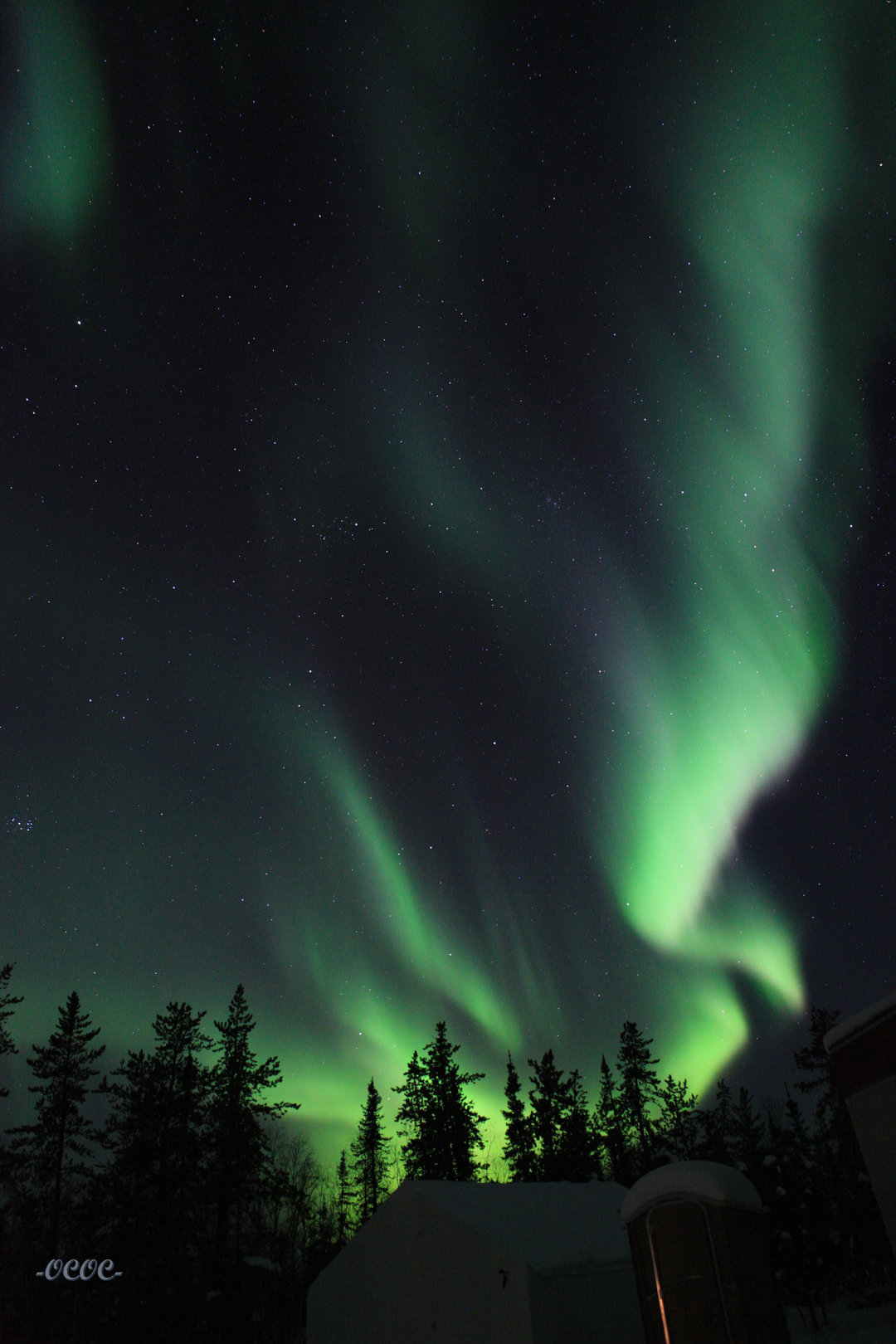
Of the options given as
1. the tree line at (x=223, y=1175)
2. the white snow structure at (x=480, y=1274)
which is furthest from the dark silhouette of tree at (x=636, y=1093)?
the white snow structure at (x=480, y=1274)

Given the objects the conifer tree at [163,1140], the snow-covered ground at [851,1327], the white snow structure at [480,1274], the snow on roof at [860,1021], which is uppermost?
the conifer tree at [163,1140]

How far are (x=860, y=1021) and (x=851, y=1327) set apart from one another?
28.4 meters

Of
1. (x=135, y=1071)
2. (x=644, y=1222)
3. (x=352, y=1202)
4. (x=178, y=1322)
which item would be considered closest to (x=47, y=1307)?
(x=178, y=1322)

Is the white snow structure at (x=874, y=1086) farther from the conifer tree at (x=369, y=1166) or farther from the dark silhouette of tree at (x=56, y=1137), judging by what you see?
the conifer tree at (x=369, y=1166)

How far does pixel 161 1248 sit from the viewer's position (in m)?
29.2

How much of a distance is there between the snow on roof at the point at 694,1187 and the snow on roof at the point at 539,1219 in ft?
9.26

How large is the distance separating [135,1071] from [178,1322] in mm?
9043

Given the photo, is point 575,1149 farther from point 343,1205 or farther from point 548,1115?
point 343,1205

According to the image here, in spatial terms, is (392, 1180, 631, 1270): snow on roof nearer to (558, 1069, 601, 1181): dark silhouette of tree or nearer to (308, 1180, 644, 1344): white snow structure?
(308, 1180, 644, 1344): white snow structure

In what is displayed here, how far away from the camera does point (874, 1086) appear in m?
12.1

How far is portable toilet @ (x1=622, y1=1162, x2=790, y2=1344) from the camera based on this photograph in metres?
16.3

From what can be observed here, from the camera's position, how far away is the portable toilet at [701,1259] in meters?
16.3

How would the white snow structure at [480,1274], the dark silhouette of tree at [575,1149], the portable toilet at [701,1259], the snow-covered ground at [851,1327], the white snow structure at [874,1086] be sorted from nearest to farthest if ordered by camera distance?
the white snow structure at [874,1086] → the portable toilet at [701,1259] → the white snow structure at [480,1274] → the snow-covered ground at [851,1327] → the dark silhouette of tree at [575,1149]

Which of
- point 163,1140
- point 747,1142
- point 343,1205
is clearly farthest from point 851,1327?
point 343,1205
